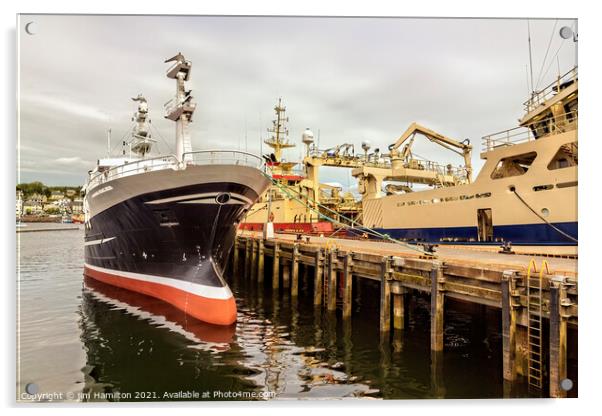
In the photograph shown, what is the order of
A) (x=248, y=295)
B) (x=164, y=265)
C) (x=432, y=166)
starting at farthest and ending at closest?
(x=432, y=166)
(x=248, y=295)
(x=164, y=265)

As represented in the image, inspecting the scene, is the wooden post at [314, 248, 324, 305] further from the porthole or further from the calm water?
the porthole

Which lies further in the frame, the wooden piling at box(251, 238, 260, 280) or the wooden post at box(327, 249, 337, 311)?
the wooden piling at box(251, 238, 260, 280)

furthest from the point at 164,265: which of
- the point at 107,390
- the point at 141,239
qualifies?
the point at 107,390

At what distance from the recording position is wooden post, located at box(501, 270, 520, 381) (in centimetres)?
659

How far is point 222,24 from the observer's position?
6883 mm

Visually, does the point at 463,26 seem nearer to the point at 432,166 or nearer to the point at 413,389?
the point at 413,389

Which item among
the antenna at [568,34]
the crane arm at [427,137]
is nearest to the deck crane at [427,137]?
the crane arm at [427,137]

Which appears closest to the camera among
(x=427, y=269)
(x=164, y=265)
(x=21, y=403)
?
(x=21, y=403)

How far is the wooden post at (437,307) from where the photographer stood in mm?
8195

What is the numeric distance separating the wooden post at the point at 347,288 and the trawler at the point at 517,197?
5714mm

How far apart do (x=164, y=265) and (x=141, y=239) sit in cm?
→ 121

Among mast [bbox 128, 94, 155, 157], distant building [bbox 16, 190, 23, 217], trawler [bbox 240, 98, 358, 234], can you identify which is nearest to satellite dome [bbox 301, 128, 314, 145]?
trawler [bbox 240, 98, 358, 234]

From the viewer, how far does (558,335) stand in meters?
5.85

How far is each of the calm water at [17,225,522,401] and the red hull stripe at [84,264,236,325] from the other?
10.7 inches
